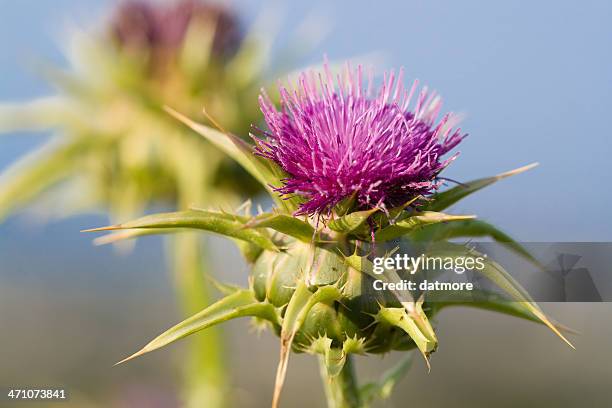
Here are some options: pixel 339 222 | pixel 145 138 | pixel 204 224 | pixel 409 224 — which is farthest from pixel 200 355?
pixel 409 224

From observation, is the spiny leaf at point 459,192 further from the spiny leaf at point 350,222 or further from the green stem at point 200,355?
the green stem at point 200,355

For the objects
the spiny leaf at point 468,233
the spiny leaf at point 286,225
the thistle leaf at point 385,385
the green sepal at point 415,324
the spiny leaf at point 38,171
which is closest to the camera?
the green sepal at point 415,324

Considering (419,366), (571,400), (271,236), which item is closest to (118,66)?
(271,236)

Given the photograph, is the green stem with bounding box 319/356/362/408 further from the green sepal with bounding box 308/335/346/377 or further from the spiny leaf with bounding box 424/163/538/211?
the spiny leaf with bounding box 424/163/538/211

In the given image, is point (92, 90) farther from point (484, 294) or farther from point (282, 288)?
point (484, 294)

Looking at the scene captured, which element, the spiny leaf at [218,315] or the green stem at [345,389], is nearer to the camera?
the spiny leaf at [218,315]

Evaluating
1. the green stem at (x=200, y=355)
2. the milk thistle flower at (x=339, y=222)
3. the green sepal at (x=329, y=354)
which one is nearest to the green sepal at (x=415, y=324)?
the milk thistle flower at (x=339, y=222)
